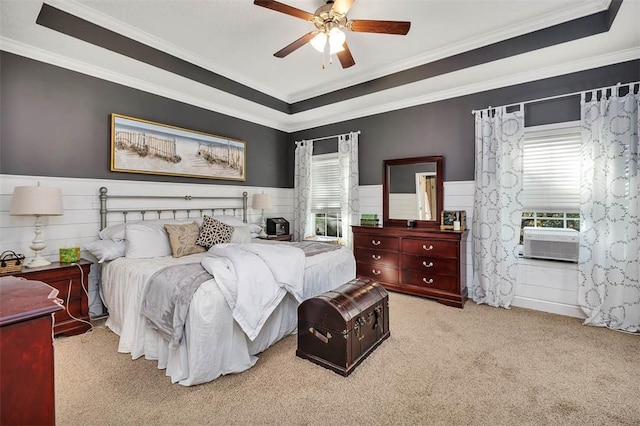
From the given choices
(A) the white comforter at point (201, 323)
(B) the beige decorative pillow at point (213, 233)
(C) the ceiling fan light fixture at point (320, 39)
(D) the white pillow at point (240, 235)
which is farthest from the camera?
(D) the white pillow at point (240, 235)

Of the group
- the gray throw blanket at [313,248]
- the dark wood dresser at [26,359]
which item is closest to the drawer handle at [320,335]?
the gray throw blanket at [313,248]

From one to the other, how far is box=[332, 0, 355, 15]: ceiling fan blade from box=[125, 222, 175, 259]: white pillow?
2.79m

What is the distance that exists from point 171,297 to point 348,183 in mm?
3453

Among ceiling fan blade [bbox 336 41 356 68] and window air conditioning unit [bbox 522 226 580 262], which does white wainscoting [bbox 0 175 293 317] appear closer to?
ceiling fan blade [bbox 336 41 356 68]

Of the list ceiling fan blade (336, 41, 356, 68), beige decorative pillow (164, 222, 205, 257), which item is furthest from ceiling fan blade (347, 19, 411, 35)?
beige decorative pillow (164, 222, 205, 257)

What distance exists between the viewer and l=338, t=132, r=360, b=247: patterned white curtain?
16.1 feet

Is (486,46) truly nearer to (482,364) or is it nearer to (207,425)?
(482,364)

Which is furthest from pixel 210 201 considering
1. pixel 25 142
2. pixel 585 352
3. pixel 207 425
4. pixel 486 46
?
pixel 585 352

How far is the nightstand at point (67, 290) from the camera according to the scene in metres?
2.67

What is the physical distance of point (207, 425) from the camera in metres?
1.69

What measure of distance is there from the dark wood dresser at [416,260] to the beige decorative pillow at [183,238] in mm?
2260

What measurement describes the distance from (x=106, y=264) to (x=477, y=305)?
4274 mm

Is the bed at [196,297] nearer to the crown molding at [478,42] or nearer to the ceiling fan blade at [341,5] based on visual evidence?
the ceiling fan blade at [341,5]

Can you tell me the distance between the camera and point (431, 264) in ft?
12.4
